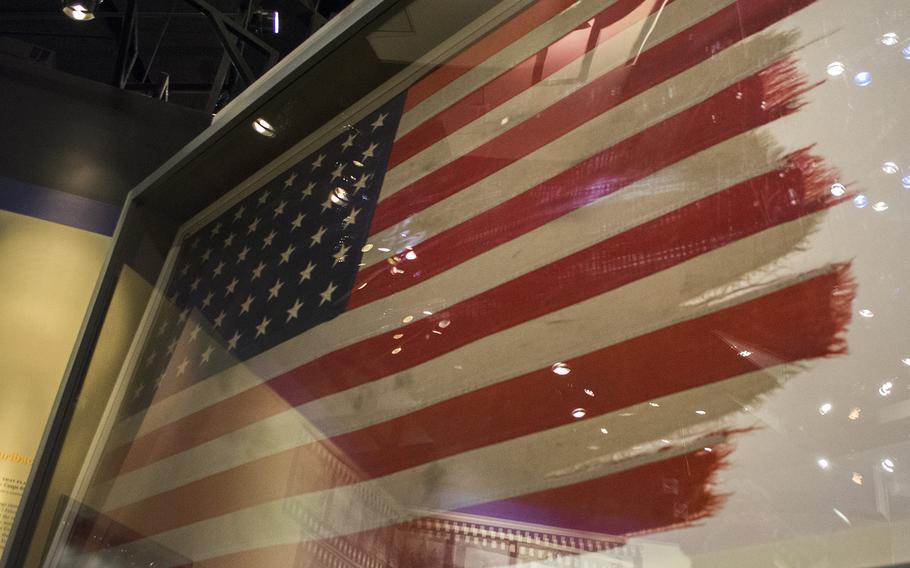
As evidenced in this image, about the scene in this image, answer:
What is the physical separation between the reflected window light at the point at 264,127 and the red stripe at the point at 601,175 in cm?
61

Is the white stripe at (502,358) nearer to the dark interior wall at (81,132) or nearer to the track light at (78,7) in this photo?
the dark interior wall at (81,132)

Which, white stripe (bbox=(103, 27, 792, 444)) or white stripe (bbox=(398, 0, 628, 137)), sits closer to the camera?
white stripe (bbox=(103, 27, 792, 444))

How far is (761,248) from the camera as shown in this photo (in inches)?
45.4

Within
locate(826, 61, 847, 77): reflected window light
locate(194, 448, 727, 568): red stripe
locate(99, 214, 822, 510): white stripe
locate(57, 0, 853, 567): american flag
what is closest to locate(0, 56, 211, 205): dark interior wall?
locate(57, 0, 853, 567): american flag

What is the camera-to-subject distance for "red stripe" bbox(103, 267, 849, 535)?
1.07m

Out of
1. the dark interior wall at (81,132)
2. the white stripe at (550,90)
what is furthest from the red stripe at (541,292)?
the dark interior wall at (81,132)

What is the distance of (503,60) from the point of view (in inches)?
69.0

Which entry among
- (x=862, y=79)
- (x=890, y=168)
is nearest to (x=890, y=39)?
(x=862, y=79)

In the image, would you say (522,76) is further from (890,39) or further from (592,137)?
(890,39)

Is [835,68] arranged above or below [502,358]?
above

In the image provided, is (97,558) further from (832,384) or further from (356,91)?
(832,384)

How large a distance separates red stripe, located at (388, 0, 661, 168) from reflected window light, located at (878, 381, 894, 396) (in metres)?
0.80

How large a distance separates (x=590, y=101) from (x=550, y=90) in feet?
0.42

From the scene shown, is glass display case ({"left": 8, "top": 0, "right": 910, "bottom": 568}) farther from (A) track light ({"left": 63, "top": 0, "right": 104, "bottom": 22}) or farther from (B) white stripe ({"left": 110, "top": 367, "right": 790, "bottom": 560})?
(A) track light ({"left": 63, "top": 0, "right": 104, "bottom": 22})
